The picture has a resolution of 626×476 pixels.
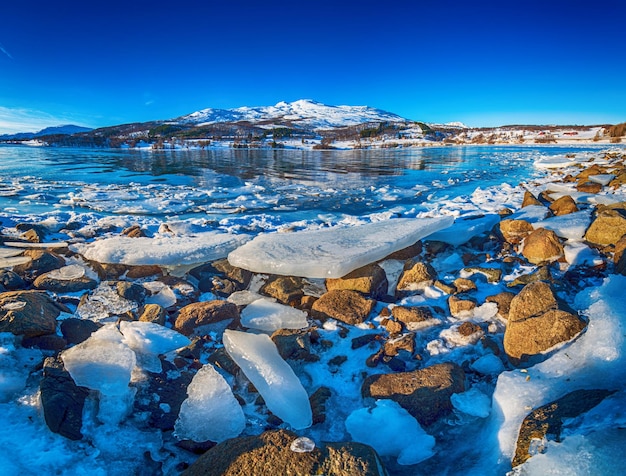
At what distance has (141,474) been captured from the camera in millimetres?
1466

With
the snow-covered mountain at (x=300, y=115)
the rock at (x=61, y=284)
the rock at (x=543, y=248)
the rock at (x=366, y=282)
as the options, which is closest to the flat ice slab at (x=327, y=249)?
the rock at (x=366, y=282)

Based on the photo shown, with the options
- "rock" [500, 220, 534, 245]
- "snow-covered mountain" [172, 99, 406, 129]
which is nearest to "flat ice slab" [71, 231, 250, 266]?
"rock" [500, 220, 534, 245]

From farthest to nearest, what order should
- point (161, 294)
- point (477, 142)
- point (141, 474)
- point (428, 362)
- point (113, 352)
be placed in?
point (477, 142) < point (161, 294) < point (428, 362) < point (113, 352) < point (141, 474)

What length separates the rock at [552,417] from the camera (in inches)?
52.3

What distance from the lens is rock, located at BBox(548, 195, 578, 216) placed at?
510 centimetres

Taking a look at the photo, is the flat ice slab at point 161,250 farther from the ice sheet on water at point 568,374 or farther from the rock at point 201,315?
the ice sheet on water at point 568,374

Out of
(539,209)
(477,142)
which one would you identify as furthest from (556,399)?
(477,142)

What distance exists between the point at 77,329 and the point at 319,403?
176cm

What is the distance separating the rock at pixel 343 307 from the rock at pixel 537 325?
101 centimetres

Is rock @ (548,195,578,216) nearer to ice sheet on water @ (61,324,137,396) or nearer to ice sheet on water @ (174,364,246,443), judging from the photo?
ice sheet on water @ (174,364,246,443)

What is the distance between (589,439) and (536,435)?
177 millimetres

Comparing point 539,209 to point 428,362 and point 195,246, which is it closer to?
point 428,362

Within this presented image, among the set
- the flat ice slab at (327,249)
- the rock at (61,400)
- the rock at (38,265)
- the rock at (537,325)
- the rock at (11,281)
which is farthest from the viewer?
the rock at (38,265)

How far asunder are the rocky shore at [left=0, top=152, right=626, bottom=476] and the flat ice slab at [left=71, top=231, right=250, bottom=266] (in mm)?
106
